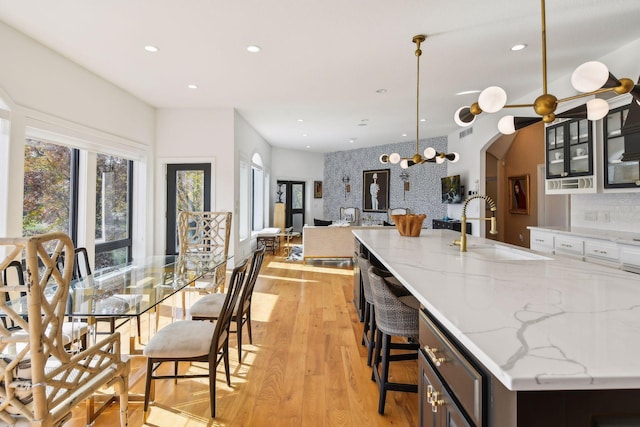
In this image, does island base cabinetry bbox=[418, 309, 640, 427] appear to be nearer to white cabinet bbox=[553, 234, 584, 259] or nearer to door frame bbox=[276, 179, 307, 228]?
white cabinet bbox=[553, 234, 584, 259]

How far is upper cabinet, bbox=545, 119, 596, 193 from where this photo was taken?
3.76 metres

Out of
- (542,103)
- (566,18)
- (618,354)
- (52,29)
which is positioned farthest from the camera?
(52,29)

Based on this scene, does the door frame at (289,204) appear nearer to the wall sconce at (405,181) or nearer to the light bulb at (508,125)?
the wall sconce at (405,181)

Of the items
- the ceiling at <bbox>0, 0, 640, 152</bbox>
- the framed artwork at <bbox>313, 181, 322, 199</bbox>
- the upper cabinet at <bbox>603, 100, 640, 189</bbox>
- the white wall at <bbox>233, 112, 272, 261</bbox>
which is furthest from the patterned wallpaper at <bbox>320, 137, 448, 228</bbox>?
the upper cabinet at <bbox>603, 100, 640, 189</bbox>

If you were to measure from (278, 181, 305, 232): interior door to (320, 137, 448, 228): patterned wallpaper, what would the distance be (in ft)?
1.36

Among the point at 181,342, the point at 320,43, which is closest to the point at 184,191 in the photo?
the point at 320,43

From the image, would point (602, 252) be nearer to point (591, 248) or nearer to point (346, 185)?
point (591, 248)

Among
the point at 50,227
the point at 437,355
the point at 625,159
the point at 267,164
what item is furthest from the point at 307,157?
the point at 437,355

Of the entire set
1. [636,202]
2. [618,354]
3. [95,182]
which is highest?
[95,182]

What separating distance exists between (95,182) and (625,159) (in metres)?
6.06

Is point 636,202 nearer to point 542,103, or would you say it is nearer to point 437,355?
point 542,103

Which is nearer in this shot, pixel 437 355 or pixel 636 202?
→ pixel 437 355

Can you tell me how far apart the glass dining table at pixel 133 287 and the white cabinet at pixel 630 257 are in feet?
12.0

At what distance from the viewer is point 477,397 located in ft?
2.95
